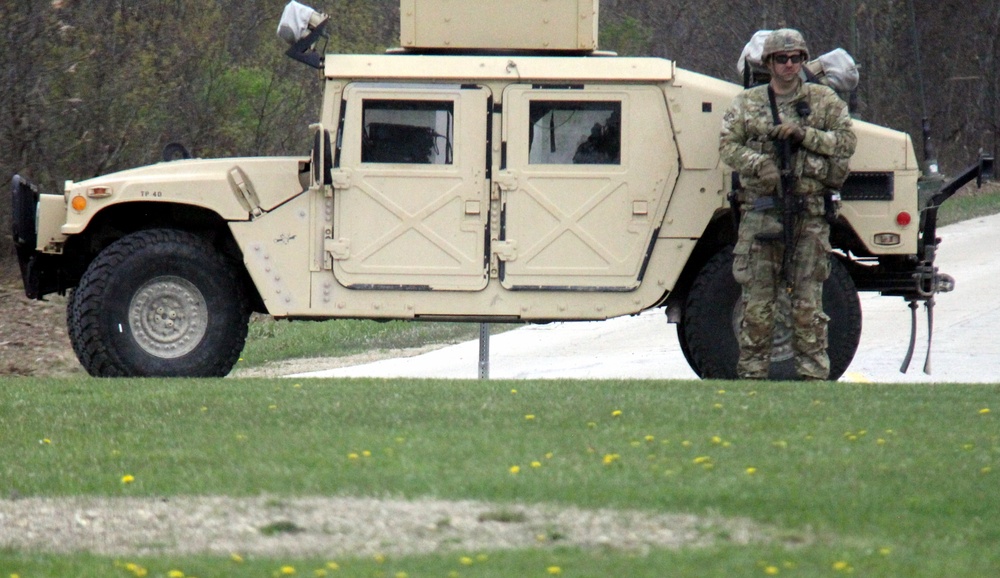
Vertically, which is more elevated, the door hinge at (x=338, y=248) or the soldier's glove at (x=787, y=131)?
the soldier's glove at (x=787, y=131)

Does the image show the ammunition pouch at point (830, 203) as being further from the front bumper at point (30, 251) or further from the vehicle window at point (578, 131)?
the front bumper at point (30, 251)

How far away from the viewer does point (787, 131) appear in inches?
325

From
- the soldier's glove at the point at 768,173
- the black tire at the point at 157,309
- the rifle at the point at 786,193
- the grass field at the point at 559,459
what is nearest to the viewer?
the grass field at the point at 559,459

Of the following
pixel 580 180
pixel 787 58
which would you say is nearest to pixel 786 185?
pixel 787 58

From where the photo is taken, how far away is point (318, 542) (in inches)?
188

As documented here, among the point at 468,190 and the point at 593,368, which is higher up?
the point at 468,190

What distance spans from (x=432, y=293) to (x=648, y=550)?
4.25 m

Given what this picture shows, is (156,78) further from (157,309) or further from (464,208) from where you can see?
(464,208)

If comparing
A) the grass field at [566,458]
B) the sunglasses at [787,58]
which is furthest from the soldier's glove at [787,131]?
the grass field at [566,458]

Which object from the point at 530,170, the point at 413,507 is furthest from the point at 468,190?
the point at 413,507

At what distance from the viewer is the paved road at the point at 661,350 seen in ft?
37.8

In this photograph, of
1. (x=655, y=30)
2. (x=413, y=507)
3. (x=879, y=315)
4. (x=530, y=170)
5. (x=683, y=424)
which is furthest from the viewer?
(x=655, y=30)

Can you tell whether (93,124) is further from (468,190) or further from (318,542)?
(318,542)

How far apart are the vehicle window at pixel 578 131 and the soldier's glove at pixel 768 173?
0.89 meters
